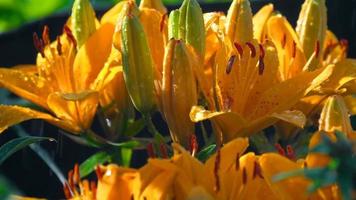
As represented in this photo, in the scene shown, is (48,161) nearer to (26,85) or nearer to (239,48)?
(26,85)

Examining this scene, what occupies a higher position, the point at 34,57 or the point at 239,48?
the point at 239,48

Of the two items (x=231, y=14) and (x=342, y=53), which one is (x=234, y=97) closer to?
(x=231, y=14)

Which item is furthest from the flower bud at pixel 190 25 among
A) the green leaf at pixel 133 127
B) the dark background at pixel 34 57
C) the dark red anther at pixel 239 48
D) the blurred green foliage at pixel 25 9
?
the blurred green foliage at pixel 25 9

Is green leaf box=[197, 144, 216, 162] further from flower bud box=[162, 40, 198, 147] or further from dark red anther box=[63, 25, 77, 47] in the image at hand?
dark red anther box=[63, 25, 77, 47]

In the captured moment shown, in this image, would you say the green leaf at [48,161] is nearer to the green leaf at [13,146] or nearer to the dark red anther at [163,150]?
the green leaf at [13,146]

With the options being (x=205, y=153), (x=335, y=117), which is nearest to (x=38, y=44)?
(x=205, y=153)
